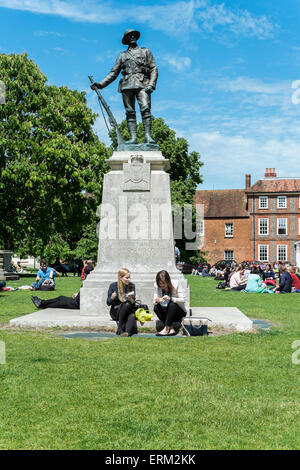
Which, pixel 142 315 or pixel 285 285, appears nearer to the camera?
pixel 142 315

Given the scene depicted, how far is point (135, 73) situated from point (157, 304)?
533 centimetres

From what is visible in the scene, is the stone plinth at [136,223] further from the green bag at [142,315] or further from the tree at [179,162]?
the tree at [179,162]

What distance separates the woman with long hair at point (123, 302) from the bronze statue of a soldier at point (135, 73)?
3.72 m

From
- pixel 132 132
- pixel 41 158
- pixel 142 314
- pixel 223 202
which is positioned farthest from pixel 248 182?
pixel 142 314

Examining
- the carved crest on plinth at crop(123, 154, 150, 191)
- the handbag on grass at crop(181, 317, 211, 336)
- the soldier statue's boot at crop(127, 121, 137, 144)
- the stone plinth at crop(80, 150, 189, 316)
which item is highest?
the soldier statue's boot at crop(127, 121, 137, 144)

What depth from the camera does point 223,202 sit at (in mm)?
71500

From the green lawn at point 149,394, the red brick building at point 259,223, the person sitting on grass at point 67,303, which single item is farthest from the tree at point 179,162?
the green lawn at point 149,394

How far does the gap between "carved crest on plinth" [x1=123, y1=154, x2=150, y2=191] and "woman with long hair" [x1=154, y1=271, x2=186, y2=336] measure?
2595 millimetres

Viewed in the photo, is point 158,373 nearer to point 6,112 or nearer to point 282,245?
point 6,112

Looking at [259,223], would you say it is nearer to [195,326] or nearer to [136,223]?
[136,223]

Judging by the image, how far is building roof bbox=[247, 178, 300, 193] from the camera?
6812 cm

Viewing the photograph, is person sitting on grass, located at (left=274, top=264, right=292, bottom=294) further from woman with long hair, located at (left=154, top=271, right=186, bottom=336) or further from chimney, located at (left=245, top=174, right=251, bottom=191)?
chimney, located at (left=245, top=174, right=251, bottom=191)

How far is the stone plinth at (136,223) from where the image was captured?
37.5 feet

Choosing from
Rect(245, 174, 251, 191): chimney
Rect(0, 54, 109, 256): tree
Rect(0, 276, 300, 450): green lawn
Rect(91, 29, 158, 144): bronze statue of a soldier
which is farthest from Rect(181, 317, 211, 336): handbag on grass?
Rect(245, 174, 251, 191): chimney
